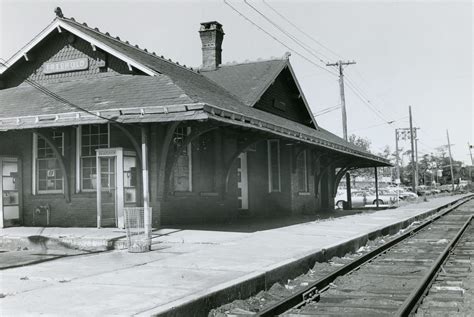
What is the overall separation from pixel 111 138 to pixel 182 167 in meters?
2.16

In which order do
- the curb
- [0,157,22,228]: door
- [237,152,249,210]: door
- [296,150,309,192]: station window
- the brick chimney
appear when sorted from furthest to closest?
the brick chimney
[296,150,309,192]: station window
[237,152,249,210]: door
[0,157,22,228]: door
the curb

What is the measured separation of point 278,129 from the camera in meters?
14.4

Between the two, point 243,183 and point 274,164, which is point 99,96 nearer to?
point 243,183

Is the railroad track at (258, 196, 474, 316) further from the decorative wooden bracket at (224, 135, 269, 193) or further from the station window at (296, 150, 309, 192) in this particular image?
the station window at (296, 150, 309, 192)

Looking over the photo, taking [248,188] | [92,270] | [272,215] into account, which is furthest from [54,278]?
[272,215]

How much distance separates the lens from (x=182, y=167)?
14.8 meters

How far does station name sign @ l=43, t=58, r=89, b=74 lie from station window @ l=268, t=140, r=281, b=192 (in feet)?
24.6

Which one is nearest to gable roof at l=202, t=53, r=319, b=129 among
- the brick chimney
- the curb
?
the brick chimney

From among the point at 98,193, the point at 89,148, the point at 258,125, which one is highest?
the point at 258,125

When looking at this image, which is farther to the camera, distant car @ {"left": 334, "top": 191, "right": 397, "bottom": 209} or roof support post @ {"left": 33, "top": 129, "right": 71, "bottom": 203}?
distant car @ {"left": 334, "top": 191, "right": 397, "bottom": 209}

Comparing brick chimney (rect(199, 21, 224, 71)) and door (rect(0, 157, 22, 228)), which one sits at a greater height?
brick chimney (rect(199, 21, 224, 71))

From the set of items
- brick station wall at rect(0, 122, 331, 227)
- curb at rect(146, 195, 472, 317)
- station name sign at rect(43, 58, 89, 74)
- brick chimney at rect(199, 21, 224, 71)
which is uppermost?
brick chimney at rect(199, 21, 224, 71)

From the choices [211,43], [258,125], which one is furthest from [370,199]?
[258,125]

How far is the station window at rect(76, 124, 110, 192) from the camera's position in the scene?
1411 cm
